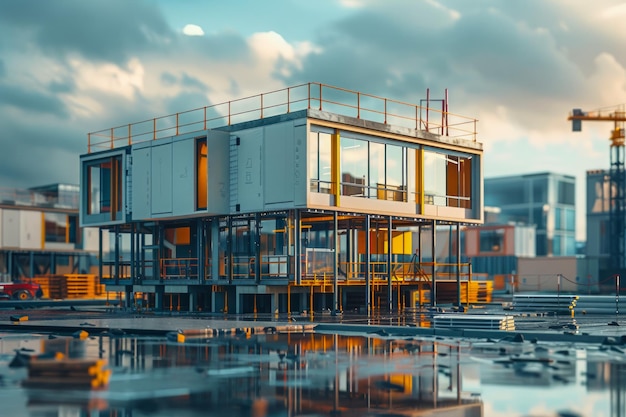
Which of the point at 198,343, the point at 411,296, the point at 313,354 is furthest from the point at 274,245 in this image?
the point at 313,354

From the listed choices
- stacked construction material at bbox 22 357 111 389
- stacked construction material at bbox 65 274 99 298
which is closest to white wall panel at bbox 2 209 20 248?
stacked construction material at bbox 65 274 99 298

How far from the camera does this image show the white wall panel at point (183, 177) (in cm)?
4000

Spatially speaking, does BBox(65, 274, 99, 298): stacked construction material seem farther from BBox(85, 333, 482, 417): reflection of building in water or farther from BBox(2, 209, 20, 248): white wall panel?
BBox(85, 333, 482, 417): reflection of building in water

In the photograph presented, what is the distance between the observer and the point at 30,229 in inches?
3095

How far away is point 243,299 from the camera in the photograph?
Answer: 128ft

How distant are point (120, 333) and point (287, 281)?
11.8m

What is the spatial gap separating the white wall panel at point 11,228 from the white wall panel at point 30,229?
393 mm

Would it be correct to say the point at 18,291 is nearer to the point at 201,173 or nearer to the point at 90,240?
the point at 90,240

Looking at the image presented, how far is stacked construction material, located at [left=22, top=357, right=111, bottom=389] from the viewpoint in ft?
46.4

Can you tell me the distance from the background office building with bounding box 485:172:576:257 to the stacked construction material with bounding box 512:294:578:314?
117 metres

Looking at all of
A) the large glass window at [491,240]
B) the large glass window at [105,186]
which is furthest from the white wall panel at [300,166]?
the large glass window at [491,240]

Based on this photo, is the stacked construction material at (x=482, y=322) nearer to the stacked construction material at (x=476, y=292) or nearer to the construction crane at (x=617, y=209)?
the stacked construction material at (x=476, y=292)

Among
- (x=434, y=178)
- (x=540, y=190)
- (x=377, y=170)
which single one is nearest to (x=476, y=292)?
(x=434, y=178)

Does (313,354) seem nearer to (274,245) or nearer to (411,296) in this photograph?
(274,245)
